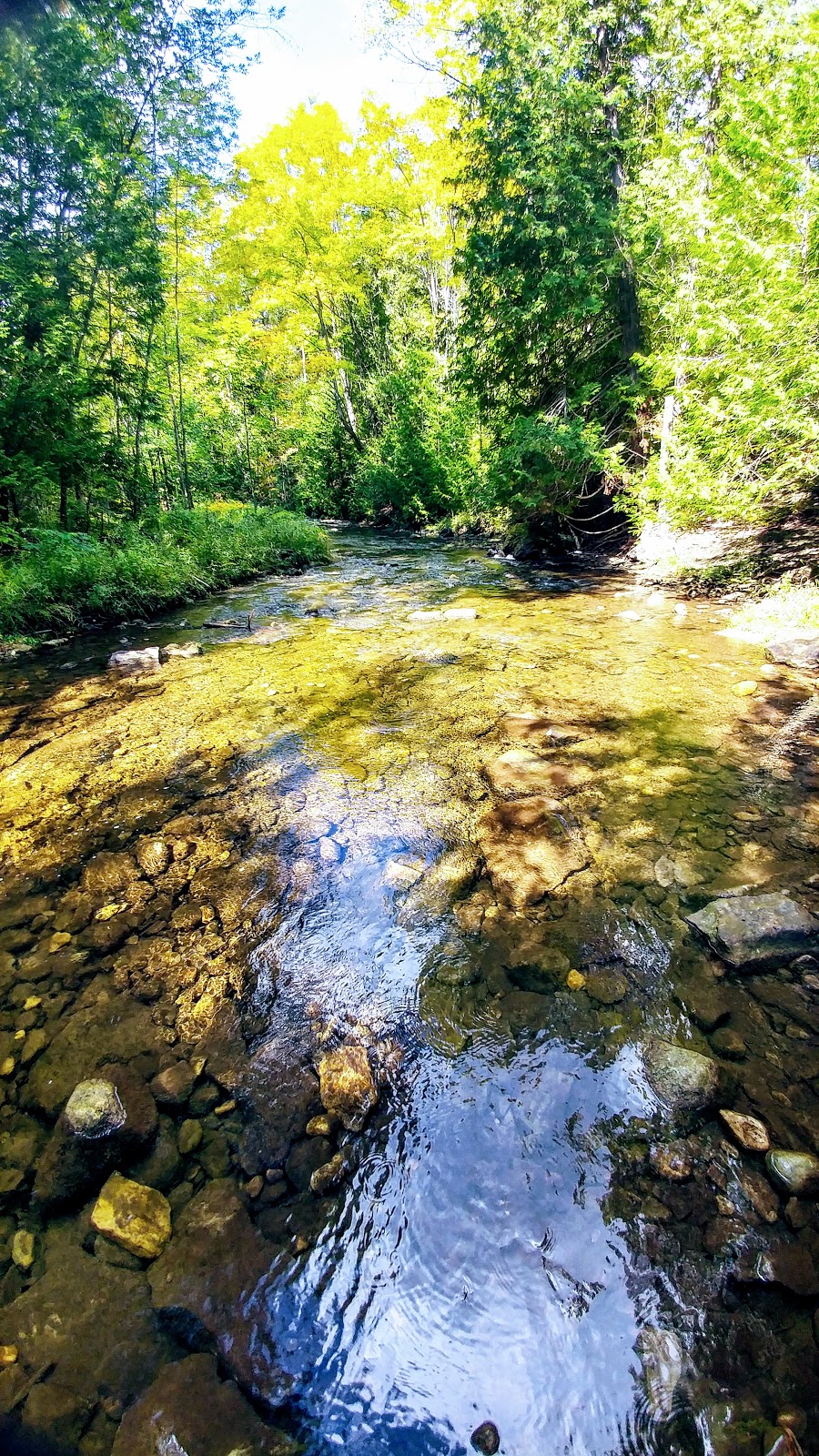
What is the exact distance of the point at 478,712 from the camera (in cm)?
471

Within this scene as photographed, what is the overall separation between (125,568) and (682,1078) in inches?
349

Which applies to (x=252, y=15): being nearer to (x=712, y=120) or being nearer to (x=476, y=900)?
(x=712, y=120)

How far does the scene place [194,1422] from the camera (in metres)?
1.28

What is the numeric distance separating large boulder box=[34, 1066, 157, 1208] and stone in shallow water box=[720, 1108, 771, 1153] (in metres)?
1.93

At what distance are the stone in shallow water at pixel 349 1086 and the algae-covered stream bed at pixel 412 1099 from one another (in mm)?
13

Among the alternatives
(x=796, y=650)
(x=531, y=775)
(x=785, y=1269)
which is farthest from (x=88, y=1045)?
(x=796, y=650)

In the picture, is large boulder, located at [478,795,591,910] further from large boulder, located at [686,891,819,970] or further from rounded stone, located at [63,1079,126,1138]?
rounded stone, located at [63,1079,126,1138]

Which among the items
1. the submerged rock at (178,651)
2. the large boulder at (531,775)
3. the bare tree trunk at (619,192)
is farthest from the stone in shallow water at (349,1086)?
the bare tree trunk at (619,192)

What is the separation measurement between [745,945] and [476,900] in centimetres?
119

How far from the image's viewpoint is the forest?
555 cm

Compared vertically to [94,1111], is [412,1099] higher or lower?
lower

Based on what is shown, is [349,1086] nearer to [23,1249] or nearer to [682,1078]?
[23,1249]

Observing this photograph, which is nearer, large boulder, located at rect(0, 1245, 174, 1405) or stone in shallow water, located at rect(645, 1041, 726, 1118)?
large boulder, located at rect(0, 1245, 174, 1405)

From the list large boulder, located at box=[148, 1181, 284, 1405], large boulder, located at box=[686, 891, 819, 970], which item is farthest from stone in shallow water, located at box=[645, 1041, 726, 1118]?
large boulder, located at box=[148, 1181, 284, 1405]
